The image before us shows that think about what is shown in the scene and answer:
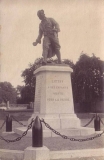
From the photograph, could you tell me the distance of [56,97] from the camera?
1029 centimetres

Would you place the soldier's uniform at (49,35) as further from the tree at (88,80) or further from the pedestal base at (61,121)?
the tree at (88,80)

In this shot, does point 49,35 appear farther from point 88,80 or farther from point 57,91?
point 88,80

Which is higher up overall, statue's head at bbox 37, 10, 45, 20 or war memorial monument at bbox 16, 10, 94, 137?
statue's head at bbox 37, 10, 45, 20

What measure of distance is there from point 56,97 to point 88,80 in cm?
2413

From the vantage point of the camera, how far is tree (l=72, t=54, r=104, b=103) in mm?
33562

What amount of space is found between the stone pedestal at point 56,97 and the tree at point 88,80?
23.3 m

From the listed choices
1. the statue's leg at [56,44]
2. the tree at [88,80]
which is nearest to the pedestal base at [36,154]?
the statue's leg at [56,44]

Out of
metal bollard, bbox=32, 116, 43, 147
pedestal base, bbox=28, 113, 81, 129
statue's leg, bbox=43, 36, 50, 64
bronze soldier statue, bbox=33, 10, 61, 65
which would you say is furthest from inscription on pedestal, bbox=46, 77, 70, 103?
metal bollard, bbox=32, 116, 43, 147

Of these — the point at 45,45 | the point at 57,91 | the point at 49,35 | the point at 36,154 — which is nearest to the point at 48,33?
the point at 49,35

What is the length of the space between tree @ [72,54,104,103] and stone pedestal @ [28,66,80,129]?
2326cm

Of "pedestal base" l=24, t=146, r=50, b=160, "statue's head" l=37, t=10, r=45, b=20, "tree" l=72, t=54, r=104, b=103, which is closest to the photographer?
"pedestal base" l=24, t=146, r=50, b=160

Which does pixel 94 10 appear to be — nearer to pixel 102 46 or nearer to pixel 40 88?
pixel 102 46

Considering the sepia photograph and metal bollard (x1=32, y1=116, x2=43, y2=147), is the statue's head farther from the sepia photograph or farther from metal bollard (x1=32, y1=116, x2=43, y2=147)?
metal bollard (x1=32, y1=116, x2=43, y2=147)

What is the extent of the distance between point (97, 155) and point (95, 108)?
1152 inches
